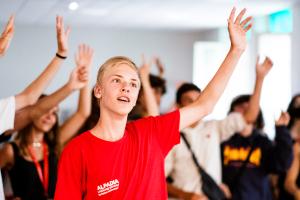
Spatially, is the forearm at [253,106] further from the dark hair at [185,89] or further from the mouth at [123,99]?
the mouth at [123,99]

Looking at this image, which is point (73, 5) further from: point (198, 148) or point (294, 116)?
point (198, 148)

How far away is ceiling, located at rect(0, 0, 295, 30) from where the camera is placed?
20.4ft

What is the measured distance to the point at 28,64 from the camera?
778 centimetres

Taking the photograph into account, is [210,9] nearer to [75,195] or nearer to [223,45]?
[223,45]

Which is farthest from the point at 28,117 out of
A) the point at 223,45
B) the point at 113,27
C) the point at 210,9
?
the point at 113,27

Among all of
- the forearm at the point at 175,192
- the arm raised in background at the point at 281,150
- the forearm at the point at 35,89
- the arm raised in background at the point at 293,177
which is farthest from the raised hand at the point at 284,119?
the forearm at the point at 35,89

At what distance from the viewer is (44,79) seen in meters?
2.77

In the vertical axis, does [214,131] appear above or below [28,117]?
below

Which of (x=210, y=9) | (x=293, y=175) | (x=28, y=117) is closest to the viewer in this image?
(x=28, y=117)

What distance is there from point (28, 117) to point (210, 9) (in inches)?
194

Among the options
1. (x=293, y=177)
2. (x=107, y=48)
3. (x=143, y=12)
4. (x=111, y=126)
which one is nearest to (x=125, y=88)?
(x=111, y=126)

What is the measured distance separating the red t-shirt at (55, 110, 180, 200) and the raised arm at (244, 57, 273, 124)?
1.53 metres

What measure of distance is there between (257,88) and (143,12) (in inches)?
180

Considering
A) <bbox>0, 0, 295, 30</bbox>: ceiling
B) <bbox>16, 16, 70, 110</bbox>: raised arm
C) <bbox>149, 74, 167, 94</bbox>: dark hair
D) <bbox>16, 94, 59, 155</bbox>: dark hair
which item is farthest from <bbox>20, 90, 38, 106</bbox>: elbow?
<bbox>0, 0, 295, 30</bbox>: ceiling
